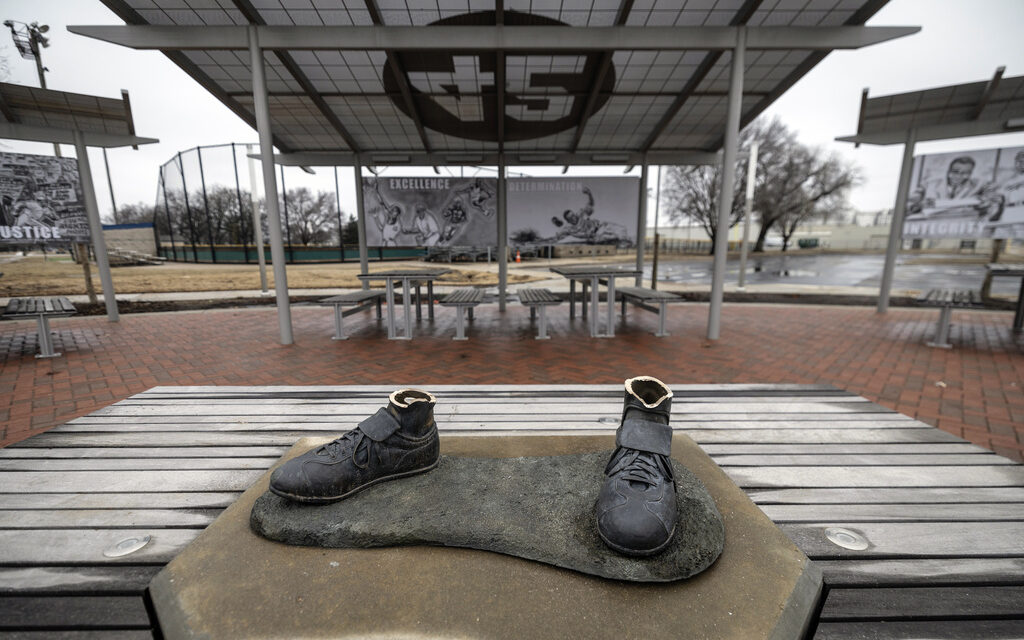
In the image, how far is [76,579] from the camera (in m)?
1.14

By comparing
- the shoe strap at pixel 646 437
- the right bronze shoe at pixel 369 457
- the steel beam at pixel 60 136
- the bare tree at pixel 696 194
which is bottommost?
the right bronze shoe at pixel 369 457

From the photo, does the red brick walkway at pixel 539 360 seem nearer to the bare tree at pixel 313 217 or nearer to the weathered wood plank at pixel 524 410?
the weathered wood plank at pixel 524 410

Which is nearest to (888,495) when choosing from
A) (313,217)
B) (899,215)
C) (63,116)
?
(899,215)

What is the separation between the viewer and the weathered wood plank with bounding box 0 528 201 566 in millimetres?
1211

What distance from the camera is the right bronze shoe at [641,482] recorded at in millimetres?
1109

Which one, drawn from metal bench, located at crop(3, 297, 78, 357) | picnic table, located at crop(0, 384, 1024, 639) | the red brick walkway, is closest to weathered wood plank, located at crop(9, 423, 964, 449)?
picnic table, located at crop(0, 384, 1024, 639)

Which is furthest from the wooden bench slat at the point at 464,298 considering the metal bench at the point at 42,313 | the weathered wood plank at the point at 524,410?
the metal bench at the point at 42,313

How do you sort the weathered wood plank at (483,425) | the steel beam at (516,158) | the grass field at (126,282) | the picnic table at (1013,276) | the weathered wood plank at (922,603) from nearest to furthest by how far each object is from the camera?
the weathered wood plank at (922,603)
the weathered wood plank at (483,425)
the picnic table at (1013,276)
the steel beam at (516,158)
the grass field at (126,282)

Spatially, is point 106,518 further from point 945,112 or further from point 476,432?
point 945,112

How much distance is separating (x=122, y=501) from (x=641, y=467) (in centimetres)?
187

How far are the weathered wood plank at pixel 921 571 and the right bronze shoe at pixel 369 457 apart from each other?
130cm

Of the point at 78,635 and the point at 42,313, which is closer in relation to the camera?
the point at 78,635

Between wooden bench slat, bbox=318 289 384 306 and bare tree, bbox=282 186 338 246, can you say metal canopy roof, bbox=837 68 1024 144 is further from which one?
bare tree, bbox=282 186 338 246

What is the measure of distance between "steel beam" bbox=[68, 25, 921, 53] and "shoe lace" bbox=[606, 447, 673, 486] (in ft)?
16.4
